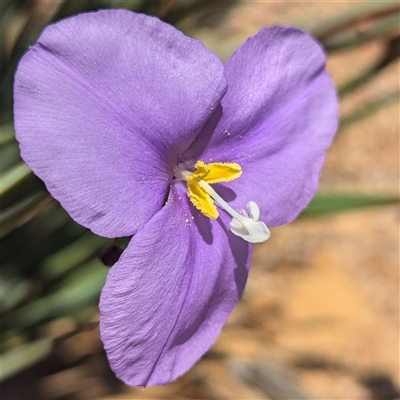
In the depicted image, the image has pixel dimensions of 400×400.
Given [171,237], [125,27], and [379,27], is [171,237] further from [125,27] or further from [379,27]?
[379,27]

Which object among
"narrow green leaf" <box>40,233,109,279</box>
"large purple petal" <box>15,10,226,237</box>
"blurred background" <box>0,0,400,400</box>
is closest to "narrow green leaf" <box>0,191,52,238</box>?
"blurred background" <box>0,0,400,400</box>

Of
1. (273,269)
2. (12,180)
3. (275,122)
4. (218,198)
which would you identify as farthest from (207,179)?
(273,269)

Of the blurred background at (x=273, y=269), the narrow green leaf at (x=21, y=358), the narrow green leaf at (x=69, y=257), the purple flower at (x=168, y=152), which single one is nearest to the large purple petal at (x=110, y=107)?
the purple flower at (x=168, y=152)

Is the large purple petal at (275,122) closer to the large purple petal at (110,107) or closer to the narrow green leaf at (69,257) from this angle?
the large purple petal at (110,107)

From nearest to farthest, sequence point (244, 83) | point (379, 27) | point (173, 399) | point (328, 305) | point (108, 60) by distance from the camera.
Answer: point (108, 60)
point (244, 83)
point (379, 27)
point (173, 399)
point (328, 305)

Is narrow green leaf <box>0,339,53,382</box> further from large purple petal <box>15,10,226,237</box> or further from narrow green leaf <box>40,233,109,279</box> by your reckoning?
large purple petal <box>15,10,226,237</box>

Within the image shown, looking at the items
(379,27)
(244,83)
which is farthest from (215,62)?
(379,27)
